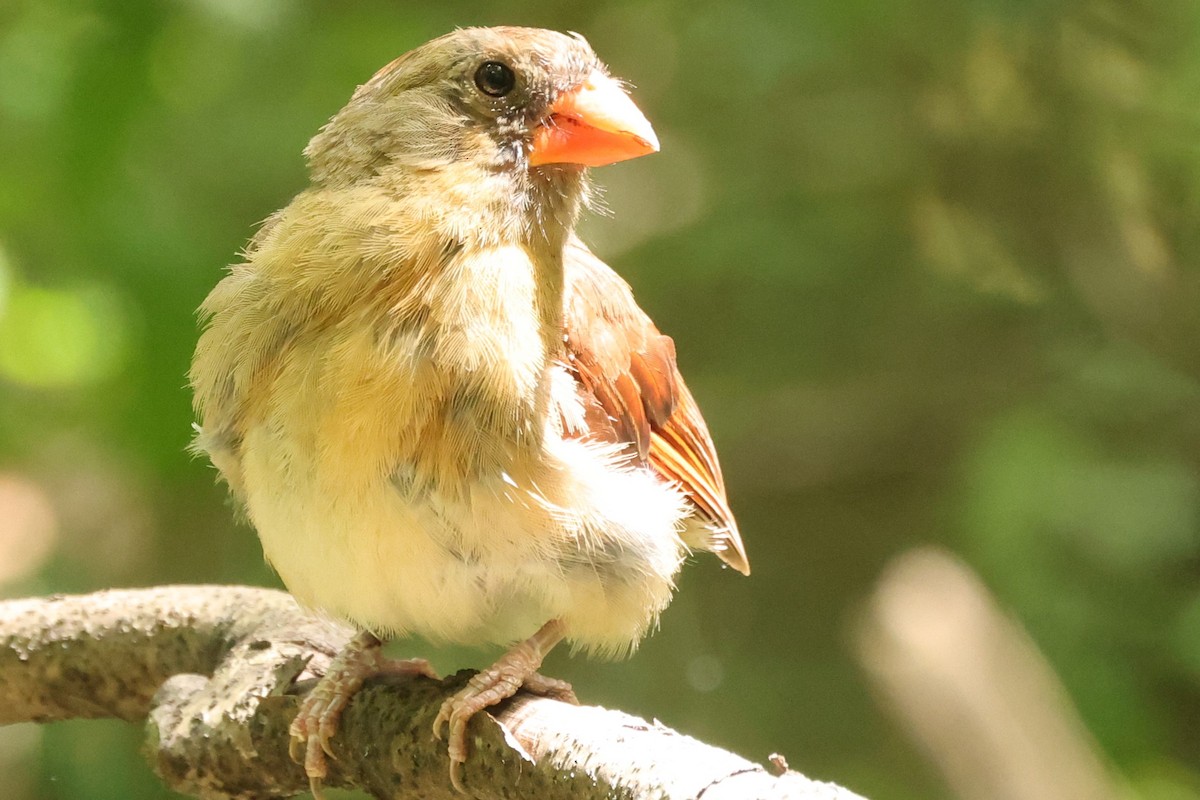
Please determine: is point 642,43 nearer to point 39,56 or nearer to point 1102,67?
point 1102,67

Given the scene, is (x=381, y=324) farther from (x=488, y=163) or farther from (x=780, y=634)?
(x=780, y=634)

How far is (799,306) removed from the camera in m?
4.02

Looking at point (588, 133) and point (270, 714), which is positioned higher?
point (588, 133)

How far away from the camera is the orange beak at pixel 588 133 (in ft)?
6.81

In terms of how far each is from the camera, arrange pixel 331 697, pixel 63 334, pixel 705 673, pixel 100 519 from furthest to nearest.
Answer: pixel 705 673, pixel 100 519, pixel 63 334, pixel 331 697

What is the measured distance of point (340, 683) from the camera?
2.08 metres

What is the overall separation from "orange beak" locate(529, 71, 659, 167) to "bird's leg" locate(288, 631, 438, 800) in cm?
83

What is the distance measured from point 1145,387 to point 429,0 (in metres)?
2.23

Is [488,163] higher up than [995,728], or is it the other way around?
[488,163]

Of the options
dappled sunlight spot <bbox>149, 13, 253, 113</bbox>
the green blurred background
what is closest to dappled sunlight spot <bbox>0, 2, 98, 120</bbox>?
the green blurred background

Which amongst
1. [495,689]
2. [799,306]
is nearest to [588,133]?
[495,689]

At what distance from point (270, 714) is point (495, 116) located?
40.3 inches

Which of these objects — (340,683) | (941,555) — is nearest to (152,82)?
(340,683)

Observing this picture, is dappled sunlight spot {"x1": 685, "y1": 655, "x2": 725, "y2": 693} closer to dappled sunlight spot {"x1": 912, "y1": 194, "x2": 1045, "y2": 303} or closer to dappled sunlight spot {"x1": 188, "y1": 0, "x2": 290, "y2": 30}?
dappled sunlight spot {"x1": 912, "y1": 194, "x2": 1045, "y2": 303}
